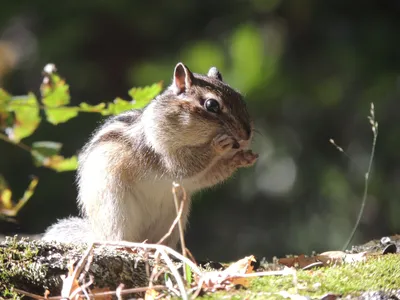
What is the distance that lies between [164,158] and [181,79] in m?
0.33

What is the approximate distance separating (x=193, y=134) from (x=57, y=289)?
1.16m

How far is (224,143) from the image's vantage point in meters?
2.90

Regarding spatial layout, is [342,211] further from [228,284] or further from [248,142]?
[228,284]

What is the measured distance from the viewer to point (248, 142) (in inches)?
117

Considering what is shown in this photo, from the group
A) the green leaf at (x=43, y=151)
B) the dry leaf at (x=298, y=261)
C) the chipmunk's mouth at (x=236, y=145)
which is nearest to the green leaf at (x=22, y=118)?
the green leaf at (x=43, y=151)

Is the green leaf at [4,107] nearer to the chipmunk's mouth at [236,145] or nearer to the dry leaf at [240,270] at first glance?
the chipmunk's mouth at [236,145]

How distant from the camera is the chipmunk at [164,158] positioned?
2.96 metres

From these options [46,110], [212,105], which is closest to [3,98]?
[46,110]

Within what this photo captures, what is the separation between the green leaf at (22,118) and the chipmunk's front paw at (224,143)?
673mm

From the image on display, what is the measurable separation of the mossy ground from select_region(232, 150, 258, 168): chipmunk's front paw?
90cm

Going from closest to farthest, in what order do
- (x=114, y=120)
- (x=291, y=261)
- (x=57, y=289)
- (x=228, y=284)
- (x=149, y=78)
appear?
(x=228, y=284) < (x=57, y=289) < (x=291, y=261) < (x=114, y=120) < (x=149, y=78)

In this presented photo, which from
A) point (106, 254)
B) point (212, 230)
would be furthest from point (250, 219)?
point (106, 254)

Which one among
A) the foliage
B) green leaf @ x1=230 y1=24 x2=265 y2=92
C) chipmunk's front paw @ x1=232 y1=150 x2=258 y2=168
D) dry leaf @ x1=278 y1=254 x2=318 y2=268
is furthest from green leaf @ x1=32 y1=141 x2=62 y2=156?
green leaf @ x1=230 y1=24 x2=265 y2=92

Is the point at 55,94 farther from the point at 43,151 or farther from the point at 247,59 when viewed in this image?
the point at 247,59
